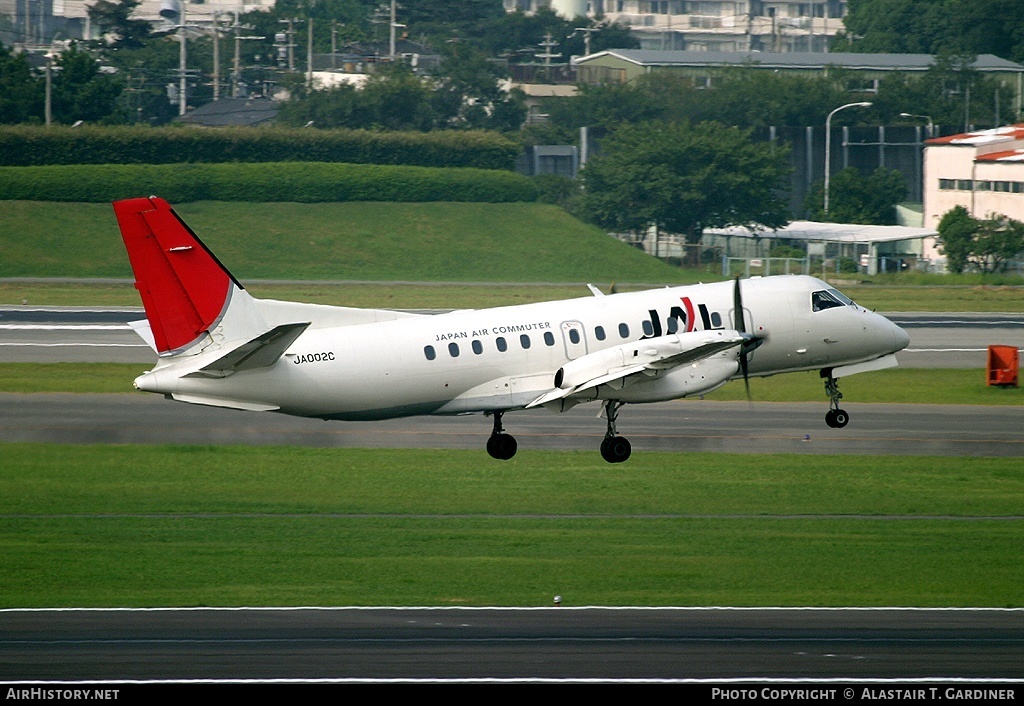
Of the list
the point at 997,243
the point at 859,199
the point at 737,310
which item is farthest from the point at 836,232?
the point at 737,310

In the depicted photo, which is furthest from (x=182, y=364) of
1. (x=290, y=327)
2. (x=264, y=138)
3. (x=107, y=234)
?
(x=264, y=138)

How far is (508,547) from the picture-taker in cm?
2695

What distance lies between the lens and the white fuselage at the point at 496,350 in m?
30.4

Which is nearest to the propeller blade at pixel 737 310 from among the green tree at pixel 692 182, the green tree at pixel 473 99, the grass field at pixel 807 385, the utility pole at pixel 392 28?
the grass field at pixel 807 385

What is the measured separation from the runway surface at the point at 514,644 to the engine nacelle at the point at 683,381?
10.2 m

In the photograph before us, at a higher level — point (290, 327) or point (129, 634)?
point (290, 327)

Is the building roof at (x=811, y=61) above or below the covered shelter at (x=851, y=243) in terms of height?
above

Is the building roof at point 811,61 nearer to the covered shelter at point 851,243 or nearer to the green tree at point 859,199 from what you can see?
the green tree at point 859,199

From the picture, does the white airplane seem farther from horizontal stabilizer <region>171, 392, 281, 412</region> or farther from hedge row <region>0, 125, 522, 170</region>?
hedge row <region>0, 125, 522, 170</region>

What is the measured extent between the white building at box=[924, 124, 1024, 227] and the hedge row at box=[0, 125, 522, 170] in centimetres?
3706

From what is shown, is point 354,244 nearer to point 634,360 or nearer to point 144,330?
point 144,330

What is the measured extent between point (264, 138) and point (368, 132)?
1003 centimetres

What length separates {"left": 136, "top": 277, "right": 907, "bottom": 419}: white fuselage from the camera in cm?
3039

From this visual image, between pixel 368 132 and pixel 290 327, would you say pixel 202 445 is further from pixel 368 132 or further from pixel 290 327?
pixel 368 132
